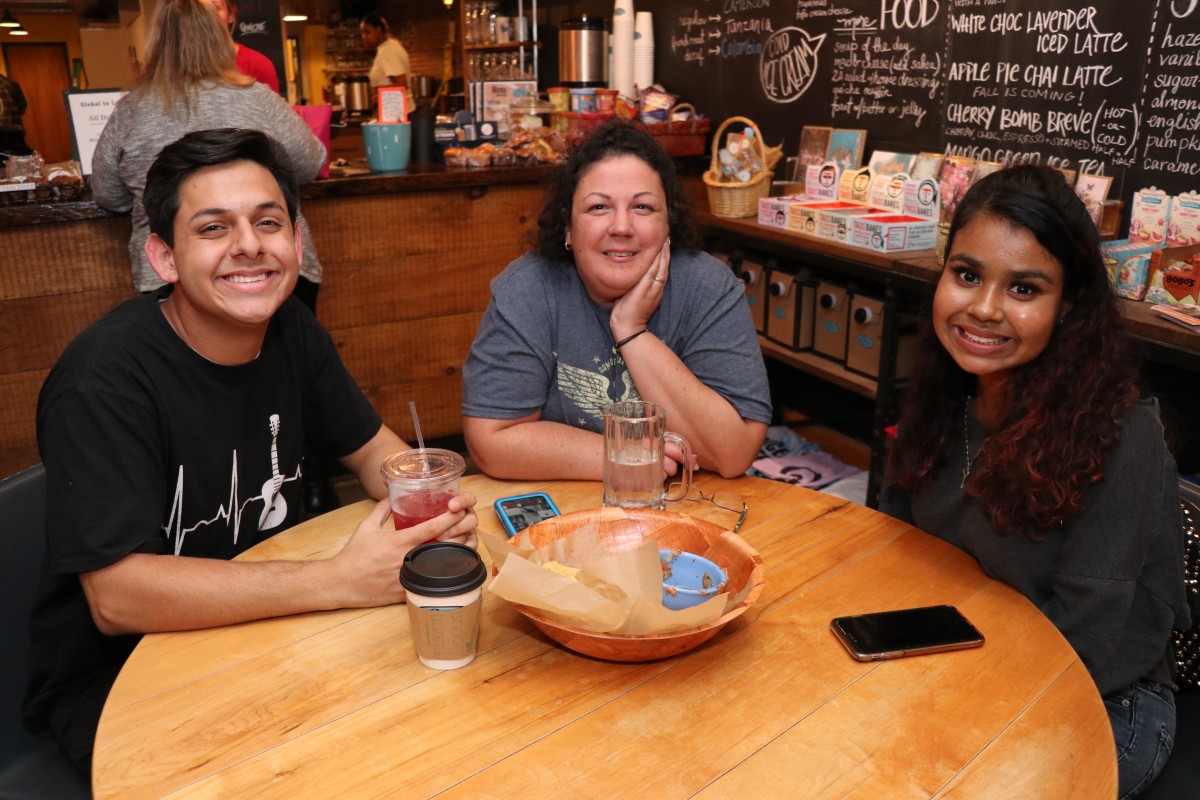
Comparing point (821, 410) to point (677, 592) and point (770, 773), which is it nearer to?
point (677, 592)

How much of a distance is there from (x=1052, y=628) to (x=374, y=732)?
0.89m

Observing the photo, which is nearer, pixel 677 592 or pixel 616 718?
pixel 616 718

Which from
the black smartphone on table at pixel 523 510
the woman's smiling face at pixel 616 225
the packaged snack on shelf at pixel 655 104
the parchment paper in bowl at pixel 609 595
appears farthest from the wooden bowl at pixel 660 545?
the packaged snack on shelf at pixel 655 104

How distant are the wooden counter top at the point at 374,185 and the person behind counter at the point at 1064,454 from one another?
6.27ft

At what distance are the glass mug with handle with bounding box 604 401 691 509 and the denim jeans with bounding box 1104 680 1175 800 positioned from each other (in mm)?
726

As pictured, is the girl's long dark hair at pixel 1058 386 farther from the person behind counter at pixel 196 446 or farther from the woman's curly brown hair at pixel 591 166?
the person behind counter at pixel 196 446

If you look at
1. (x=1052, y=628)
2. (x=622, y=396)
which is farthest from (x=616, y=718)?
(x=622, y=396)

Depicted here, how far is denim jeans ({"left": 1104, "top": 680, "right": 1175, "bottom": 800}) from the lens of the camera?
1318 mm

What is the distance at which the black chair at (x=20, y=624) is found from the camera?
1388 millimetres

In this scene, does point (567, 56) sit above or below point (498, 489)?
above

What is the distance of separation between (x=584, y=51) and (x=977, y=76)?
2.18m

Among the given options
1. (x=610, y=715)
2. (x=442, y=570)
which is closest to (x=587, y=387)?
(x=442, y=570)

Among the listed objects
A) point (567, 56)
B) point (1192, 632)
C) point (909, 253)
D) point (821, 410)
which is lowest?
point (821, 410)

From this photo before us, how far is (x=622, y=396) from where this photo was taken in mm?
1942
